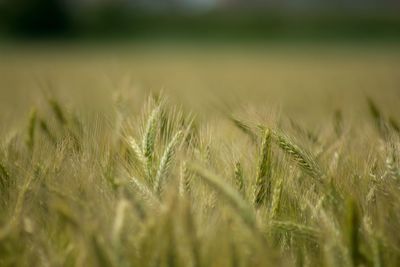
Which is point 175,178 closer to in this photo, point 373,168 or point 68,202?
point 68,202

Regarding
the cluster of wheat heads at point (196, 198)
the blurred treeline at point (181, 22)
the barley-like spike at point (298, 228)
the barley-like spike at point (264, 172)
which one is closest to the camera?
the cluster of wheat heads at point (196, 198)

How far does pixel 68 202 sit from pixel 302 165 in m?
0.47

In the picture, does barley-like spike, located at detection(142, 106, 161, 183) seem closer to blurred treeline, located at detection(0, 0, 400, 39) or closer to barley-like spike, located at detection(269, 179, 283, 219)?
barley-like spike, located at detection(269, 179, 283, 219)

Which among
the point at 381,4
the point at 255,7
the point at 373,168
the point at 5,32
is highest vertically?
the point at 381,4

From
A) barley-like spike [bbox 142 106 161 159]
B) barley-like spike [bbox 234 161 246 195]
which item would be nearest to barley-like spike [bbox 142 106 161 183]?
barley-like spike [bbox 142 106 161 159]

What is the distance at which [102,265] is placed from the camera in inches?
32.4

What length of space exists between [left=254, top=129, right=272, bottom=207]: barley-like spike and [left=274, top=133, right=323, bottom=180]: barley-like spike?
0.04m

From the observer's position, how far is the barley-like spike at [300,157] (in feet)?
3.72

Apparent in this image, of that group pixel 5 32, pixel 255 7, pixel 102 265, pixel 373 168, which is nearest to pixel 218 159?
pixel 373 168

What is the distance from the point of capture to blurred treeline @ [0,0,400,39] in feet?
84.1

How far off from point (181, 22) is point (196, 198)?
1034 inches

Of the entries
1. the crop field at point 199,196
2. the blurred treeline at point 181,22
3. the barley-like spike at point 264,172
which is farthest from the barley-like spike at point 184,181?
the blurred treeline at point 181,22

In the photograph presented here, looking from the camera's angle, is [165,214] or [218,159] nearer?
[165,214]

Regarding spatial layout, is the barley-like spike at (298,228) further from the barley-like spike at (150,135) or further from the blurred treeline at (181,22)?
the blurred treeline at (181,22)
